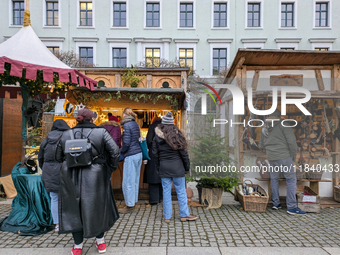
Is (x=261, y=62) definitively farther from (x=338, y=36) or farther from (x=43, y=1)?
(x=43, y=1)

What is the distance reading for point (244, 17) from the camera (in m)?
20.9

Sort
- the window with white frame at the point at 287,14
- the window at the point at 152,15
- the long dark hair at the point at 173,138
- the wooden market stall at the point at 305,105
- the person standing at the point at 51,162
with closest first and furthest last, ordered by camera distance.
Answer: the person standing at the point at 51,162 → the long dark hair at the point at 173,138 → the wooden market stall at the point at 305,105 → the window with white frame at the point at 287,14 → the window at the point at 152,15

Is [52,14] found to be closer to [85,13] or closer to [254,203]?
[85,13]

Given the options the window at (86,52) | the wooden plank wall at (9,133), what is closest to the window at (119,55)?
the window at (86,52)

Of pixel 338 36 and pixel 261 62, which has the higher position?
pixel 338 36

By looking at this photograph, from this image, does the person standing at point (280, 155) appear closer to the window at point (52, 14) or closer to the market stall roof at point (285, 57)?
the market stall roof at point (285, 57)

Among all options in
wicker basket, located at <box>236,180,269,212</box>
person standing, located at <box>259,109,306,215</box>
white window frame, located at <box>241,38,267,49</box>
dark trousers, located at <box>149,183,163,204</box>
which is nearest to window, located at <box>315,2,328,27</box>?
white window frame, located at <box>241,38,267,49</box>

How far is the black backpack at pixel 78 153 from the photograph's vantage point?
282cm

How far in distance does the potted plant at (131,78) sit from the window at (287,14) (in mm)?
19667

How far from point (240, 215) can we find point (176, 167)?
1655 mm

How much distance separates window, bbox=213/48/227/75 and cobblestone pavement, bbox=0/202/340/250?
17.6 metres

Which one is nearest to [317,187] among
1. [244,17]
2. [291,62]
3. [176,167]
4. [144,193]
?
[291,62]

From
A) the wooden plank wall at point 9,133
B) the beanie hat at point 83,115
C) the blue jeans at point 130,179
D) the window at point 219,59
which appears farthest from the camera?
the window at point 219,59

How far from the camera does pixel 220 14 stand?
2105 cm
